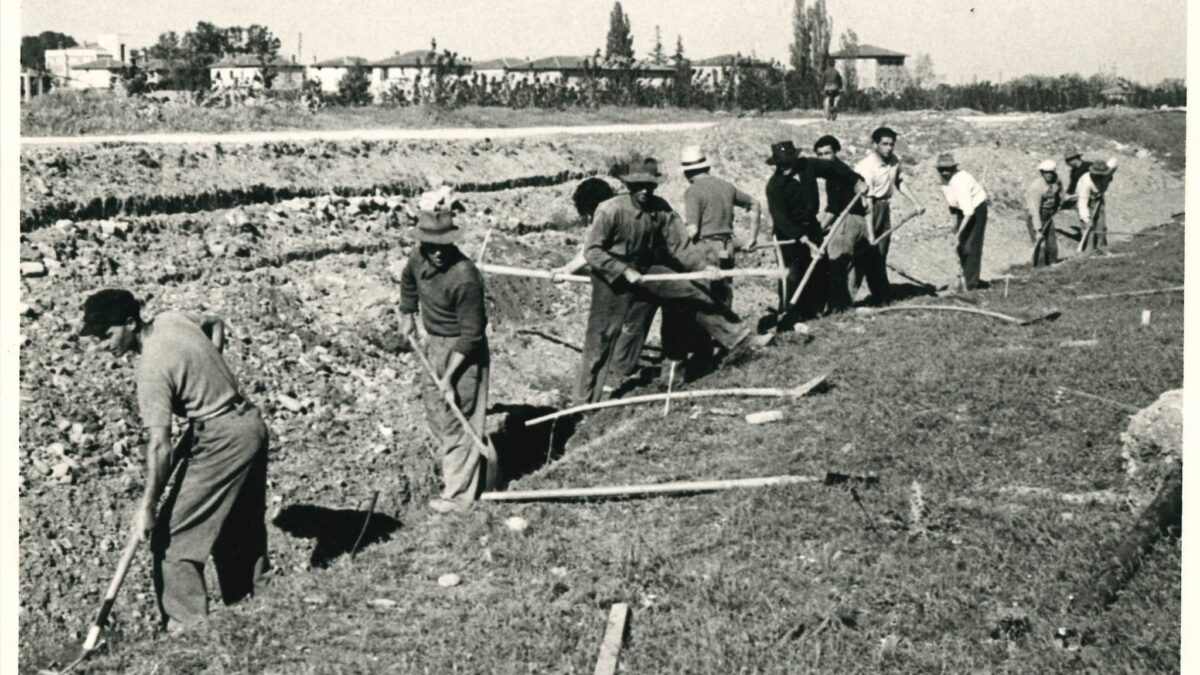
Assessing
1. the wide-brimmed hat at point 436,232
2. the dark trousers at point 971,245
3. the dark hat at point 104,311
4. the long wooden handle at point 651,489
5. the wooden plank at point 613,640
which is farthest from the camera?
the dark trousers at point 971,245

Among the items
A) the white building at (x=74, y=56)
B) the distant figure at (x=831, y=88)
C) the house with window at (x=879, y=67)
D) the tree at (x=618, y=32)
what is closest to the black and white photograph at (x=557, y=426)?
the distant figure at (x=831, y=88)

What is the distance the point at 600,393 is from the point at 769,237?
9.09 m

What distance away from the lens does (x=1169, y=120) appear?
3259 cm

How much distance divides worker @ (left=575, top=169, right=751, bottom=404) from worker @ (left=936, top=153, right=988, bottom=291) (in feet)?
14.3

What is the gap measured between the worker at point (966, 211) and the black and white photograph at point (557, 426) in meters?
0.04

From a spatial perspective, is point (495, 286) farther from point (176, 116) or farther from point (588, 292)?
point (176, 116)

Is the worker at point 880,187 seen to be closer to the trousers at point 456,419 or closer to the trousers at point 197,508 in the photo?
the trousers at point 456,419

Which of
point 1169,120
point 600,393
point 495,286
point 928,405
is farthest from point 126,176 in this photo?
point 1169,120

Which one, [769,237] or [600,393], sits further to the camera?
[769,237]

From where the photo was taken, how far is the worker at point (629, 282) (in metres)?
8.82

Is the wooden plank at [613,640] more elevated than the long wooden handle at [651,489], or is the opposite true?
the long wooden handle at [651,489]

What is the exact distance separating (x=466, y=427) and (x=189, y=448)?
5.93 feet

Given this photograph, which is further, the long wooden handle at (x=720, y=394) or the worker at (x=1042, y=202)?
the worker at (x=1042, y=202)

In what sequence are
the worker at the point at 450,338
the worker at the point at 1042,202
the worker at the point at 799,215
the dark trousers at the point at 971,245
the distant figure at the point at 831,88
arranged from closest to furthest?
the worker at the point at 450,338, the worker at the point at 799,215, the dark trousers at the point at 971,245, the worker at the point at 1042,202, the distant figure at the point at 831,88
